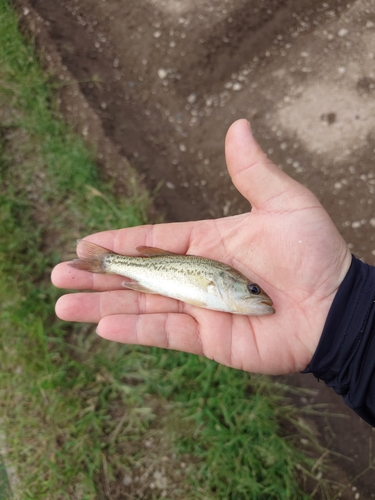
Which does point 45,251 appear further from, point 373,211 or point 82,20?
point 373,211

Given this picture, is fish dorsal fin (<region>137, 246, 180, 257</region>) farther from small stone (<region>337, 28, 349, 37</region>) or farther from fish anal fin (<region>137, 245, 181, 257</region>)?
small stone (<region>337, 28, 349, 37</region>)

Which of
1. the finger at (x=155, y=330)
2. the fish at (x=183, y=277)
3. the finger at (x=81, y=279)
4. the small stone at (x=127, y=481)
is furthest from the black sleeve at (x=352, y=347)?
the small stone at (x=127, y=481)

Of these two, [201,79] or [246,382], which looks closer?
[246,382]

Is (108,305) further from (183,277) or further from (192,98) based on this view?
(192,98)

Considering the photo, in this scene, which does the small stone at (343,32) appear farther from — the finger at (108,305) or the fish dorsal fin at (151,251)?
the finger at (108,305)

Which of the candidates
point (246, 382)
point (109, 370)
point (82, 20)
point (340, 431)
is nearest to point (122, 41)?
point (82, 20)

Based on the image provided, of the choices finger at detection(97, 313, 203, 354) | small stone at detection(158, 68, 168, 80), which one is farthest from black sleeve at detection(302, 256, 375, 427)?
small stone at detection(158, 68, 168, 80)

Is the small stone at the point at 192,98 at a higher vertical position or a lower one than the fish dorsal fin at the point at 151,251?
higher
